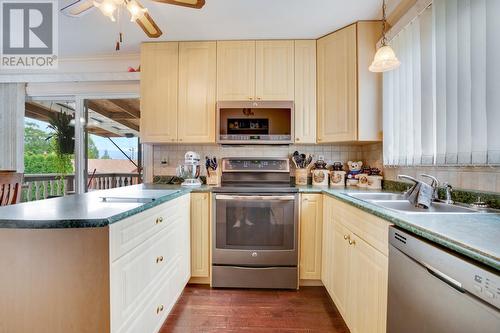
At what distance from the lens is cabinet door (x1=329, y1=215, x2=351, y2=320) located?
1.67m

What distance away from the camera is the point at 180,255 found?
2004mm

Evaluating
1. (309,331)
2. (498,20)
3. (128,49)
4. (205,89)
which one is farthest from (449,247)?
(128,49)

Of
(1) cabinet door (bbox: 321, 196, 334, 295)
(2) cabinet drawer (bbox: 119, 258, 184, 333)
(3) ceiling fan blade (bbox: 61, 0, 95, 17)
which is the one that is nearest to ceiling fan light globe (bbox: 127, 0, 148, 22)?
(3) ceiling fan blade (bbox: 61, 0, 95, 17)

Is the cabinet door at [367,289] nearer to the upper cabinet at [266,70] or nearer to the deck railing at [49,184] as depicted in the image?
the upper cabinet at [266,70]

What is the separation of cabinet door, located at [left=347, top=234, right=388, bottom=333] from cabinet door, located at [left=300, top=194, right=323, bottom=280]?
0.64 meters

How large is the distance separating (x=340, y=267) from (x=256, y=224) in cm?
75

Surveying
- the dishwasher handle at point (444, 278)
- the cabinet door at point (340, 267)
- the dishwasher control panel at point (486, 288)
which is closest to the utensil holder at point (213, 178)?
the cabinet door at point (340, 267)

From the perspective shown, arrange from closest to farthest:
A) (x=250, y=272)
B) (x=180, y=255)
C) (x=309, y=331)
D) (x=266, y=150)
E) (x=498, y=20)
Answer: (x=498, y=20) → (x=309, y=331) → (x=180, y=255) → (x=250, y=272) → (x=266, y=150)

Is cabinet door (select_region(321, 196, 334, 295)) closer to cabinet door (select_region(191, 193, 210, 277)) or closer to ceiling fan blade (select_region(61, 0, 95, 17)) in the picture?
cabinet door (select_region(191, 193, 210, 277))

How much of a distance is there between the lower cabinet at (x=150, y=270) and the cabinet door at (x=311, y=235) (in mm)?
1023

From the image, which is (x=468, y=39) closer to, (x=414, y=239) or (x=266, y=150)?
(x=414, y=239)

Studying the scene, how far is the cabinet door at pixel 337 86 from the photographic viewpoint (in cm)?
228

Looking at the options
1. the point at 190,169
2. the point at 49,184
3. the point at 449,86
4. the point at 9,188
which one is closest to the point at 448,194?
the point at 449,86

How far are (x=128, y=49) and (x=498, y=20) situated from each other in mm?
3099
